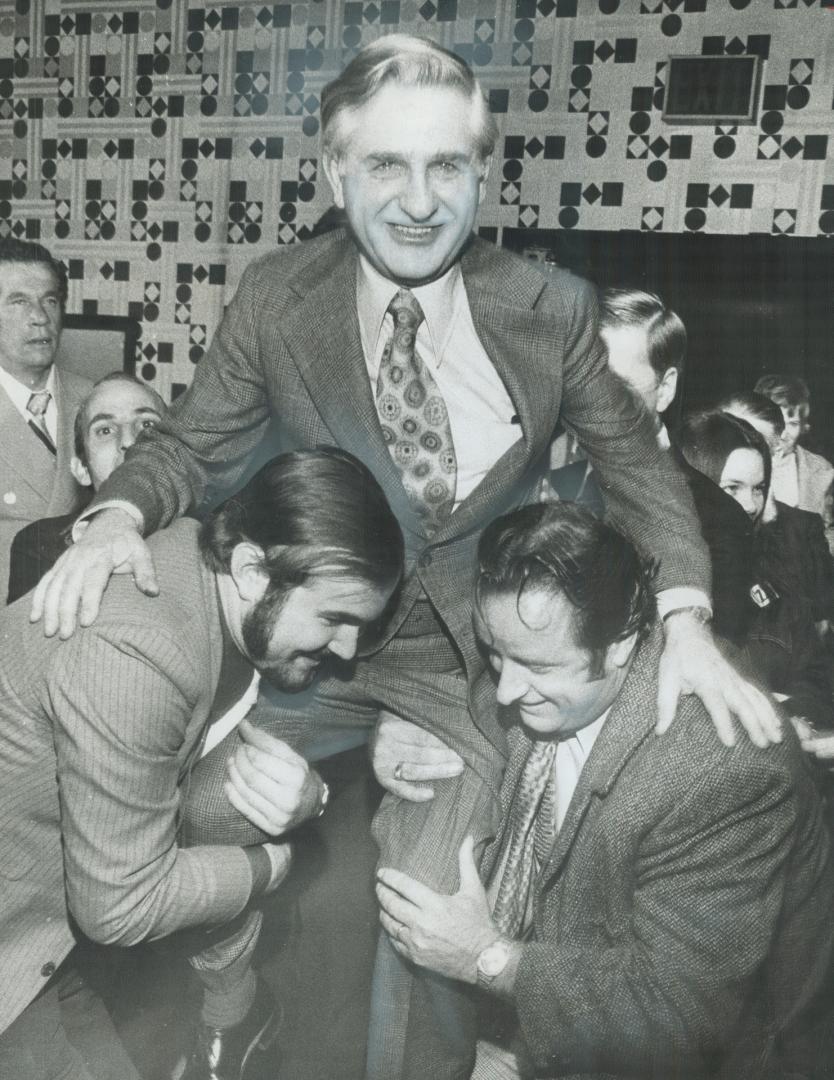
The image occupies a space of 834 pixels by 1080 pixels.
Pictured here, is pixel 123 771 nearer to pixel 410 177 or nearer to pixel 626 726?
pixel 626 726

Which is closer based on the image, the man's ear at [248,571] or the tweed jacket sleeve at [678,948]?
the tweed jacket sleeve at [678,948]

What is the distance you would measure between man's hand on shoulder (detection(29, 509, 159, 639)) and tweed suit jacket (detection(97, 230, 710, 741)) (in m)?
0.05

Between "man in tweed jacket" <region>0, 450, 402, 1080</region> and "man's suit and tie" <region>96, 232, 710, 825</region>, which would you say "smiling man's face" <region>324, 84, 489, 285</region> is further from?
"man in tweed jacket" <region>0, 450, 402, 1080</region>

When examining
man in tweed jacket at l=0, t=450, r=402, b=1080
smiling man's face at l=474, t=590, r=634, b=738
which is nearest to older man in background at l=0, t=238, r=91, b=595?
man in tweed jacket at l=0, t=450, r=402, b=1080

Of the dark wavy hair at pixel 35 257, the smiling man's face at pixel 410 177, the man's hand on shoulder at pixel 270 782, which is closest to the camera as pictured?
the smiling man's face at pixel 410 177

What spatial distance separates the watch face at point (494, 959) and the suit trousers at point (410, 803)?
54 millimetres

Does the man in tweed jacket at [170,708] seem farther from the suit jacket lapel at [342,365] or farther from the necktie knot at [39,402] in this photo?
the necktie knot at [39,402]

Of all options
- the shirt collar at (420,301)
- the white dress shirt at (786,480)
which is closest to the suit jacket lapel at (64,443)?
the shirt collar at (420,301)

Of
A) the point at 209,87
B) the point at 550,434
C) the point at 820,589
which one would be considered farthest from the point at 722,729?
the point at 209,87

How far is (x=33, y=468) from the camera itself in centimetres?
183

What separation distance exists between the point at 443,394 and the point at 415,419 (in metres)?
0.06

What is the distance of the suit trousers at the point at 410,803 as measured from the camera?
65.1 inches

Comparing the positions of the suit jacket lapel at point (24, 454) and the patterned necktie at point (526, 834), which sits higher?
the suit jacket lapel at point (24, 454)

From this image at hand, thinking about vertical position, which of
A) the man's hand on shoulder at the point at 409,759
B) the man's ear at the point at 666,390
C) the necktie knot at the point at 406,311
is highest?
the necktie knot at the point at 406,311
